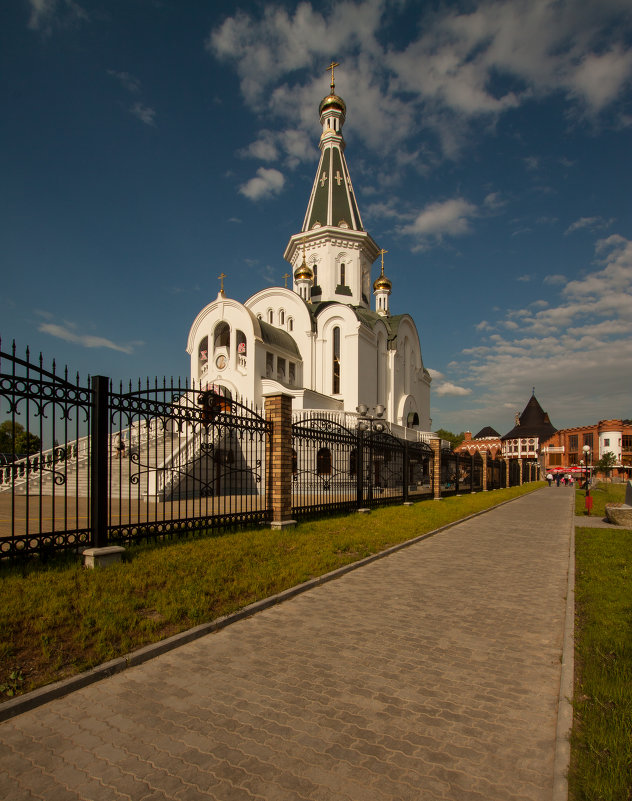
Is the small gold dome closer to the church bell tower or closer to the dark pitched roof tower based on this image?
the church bell tower

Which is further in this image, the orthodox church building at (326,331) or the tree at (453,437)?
the tree at (453,437)

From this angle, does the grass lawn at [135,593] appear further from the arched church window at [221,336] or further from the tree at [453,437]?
the tree at [453,437]

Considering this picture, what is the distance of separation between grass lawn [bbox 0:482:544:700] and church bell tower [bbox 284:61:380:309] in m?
29.1

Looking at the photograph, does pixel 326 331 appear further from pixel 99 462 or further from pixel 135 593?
pixel 135 593

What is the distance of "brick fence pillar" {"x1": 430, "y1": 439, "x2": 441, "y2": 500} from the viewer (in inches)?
727

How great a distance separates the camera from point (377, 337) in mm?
33625

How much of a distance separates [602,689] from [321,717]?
195cm

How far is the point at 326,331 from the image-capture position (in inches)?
1230

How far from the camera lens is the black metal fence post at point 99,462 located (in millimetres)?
5934

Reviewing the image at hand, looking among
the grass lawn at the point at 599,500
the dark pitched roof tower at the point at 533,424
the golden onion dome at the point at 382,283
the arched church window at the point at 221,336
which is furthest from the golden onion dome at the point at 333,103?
the dark pitched roof tower at the point at 533,424

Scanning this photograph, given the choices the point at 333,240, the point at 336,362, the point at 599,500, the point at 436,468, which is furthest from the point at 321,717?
the point at 333,240

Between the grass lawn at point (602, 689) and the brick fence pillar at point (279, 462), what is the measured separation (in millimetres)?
4861

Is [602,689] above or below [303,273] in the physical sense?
below

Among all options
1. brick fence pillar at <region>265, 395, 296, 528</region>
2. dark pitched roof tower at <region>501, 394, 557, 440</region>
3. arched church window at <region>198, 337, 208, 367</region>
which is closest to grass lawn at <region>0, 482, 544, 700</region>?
brick fence pillar at <region>265, 395, 296, 528</region>
